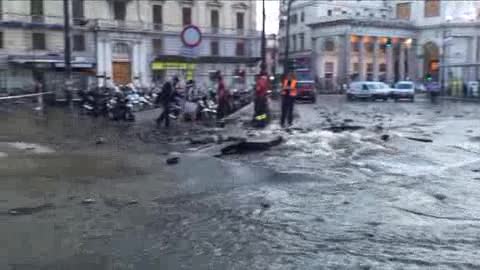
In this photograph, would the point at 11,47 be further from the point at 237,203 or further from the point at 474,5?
the point at 474,5

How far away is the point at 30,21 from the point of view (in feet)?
155

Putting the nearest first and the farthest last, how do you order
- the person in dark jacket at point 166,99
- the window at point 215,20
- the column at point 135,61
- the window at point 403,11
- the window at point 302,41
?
the person in dark jacket at point 166,99 → the column at point 135,61 → the window at point 215,20 → the window at point 403,11 → the window at point 302,41

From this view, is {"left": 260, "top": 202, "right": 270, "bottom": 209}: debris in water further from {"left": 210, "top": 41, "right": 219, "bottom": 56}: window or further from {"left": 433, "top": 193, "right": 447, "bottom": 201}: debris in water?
{"left": 210, "top": 41, "right": 219, "bottom": 56}: window

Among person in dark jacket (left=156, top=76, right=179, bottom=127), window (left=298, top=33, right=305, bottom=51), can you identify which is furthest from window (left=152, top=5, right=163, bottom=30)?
person in dark jacket (left=156, top=76, right=179, bottom=127)

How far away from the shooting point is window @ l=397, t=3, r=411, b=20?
260ft

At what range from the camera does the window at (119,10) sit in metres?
52.5

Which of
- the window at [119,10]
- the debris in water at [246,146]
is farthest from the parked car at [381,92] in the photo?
the debris in water at [246,146]

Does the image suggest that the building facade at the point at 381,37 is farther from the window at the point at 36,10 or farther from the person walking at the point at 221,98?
the person walking at the point at 221,98

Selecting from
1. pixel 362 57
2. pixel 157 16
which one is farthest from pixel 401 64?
pixel 157 16

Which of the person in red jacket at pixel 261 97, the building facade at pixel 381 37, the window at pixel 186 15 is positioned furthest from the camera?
the building facade at pixel 381 37

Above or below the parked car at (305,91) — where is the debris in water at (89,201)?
below

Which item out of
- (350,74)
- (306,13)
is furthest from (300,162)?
(306,13)

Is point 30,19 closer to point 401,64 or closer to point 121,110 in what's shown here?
point 121,110

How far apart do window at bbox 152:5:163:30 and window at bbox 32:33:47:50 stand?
11118mm
